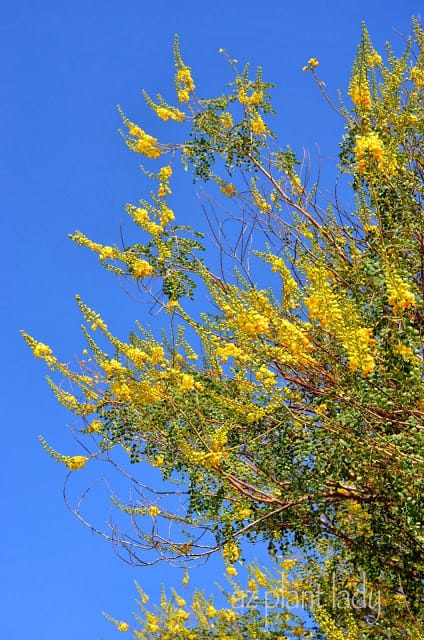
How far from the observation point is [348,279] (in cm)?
454

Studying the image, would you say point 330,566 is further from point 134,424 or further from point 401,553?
point 134,424

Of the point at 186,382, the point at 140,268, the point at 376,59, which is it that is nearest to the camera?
the point at 186,382

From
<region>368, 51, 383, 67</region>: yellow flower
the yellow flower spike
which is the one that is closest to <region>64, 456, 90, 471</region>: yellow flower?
the yellow flower spike

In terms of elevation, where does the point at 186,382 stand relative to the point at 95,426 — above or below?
below

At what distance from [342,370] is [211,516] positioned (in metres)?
1.16

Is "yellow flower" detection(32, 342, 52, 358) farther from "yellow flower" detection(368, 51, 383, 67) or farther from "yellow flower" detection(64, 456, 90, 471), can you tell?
"yellow flower" detection(368, 51, 383, 67)

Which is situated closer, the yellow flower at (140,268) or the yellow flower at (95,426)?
the yellow flower at (140,268)

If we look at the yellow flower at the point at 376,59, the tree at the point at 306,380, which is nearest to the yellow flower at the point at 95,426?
the tree at the point at 306,380

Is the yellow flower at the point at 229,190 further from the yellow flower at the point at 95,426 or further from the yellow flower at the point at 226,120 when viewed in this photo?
the yellow flower at the point at 95,426

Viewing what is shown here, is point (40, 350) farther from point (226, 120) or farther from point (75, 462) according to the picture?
point (226, 120)

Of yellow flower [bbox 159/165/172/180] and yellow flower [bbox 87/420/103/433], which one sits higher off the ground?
yellow flower [bbox 159/165/172/180]

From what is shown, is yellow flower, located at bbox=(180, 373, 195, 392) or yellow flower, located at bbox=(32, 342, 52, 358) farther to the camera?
yellow flower, located at bbox=(32, 342, 52, 358)

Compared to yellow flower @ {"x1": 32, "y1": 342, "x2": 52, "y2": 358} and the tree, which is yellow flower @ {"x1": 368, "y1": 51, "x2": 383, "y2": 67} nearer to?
the tree

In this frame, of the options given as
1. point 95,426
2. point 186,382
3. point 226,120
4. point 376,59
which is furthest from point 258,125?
point 95,426
